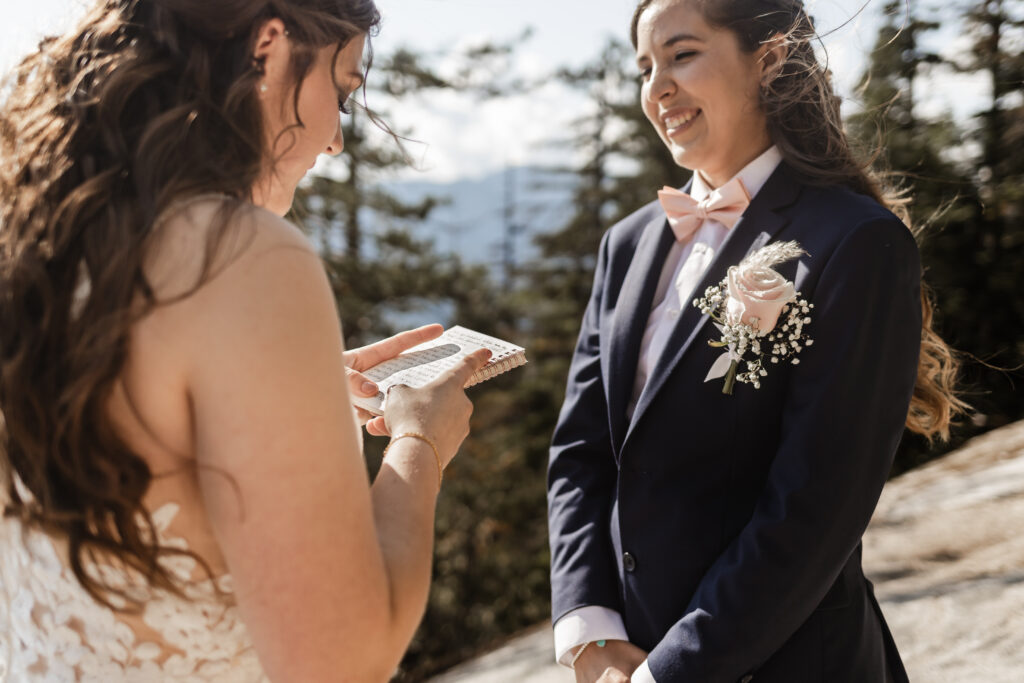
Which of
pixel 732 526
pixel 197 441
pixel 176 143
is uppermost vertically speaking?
pixel 176 143

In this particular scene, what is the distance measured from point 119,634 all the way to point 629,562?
1.23 meters

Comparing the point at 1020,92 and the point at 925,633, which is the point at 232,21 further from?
the point at 1020,92

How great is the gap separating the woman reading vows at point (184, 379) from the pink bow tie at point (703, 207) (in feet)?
3.88

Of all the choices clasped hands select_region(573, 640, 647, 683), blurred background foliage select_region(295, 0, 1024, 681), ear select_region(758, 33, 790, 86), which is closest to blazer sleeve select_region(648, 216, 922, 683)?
clasped hands select_region(573, 640, 647, 683)

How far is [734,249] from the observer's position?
2.14m

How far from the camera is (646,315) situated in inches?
90.2

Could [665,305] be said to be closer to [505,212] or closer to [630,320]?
[630,320]

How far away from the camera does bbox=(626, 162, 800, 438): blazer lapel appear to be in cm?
207

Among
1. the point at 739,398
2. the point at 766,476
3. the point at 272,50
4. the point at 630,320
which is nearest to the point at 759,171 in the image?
the point at 630,320

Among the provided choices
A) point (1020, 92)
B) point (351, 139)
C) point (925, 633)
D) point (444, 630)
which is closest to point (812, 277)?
point (925, 633)

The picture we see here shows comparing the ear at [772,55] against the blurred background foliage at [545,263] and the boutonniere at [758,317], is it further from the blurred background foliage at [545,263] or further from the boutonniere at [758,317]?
the blurred background foliage at [545,263]

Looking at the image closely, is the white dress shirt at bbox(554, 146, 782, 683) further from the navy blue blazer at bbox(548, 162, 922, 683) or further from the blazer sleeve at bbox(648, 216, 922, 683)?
the blazer sleeve at bbox(648, 216, 922, 683)

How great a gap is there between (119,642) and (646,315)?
1.48 meters

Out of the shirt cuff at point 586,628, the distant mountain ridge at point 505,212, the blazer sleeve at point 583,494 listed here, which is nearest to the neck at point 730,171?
the blazer sleeve at point 583,494
